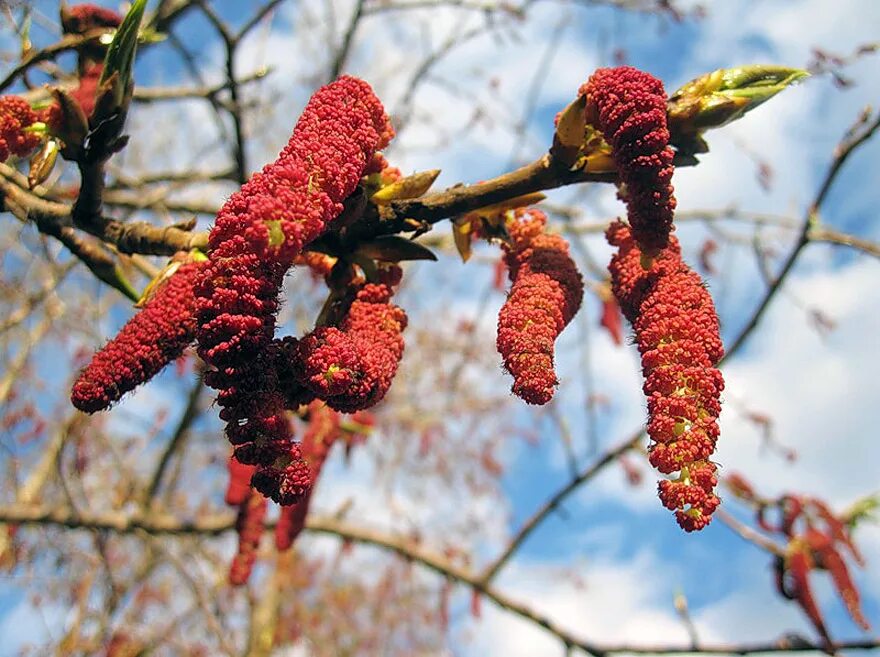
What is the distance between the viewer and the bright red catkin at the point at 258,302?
90 centimetres

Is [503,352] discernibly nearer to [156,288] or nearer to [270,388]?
[270,388]

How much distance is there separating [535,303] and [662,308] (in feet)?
0.60

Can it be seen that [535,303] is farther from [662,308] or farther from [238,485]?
[238,485]

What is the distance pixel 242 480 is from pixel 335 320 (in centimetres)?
102

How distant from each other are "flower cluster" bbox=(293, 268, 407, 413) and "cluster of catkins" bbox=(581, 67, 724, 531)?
1.23 feet

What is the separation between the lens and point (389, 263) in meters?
1.35

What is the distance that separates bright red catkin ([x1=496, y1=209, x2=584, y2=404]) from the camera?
40.0 inches

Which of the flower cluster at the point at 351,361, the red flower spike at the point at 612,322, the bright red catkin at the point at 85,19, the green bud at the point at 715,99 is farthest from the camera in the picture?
the red flower spike at the point at 612,322

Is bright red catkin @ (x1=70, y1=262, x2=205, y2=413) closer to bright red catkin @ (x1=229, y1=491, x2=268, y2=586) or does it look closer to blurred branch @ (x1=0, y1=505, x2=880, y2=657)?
bright red catkin @ (x1=229, y1=491, x2=268, y2=586)

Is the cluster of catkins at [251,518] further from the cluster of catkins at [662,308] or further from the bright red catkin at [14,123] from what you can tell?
the cluster of catkins at [662,308]

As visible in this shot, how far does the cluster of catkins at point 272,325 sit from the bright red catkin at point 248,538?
100 cm

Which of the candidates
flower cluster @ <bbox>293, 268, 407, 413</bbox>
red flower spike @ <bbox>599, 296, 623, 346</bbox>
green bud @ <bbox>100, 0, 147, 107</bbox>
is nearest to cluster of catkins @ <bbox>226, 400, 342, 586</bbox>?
flower cluster @ <bbox>293, 268, 407, 413</bbox>

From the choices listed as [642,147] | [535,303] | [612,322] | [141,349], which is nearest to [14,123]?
[141,349]

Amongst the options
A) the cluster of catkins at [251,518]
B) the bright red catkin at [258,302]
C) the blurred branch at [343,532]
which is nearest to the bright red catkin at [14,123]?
the bright red catkin at [258,302]
